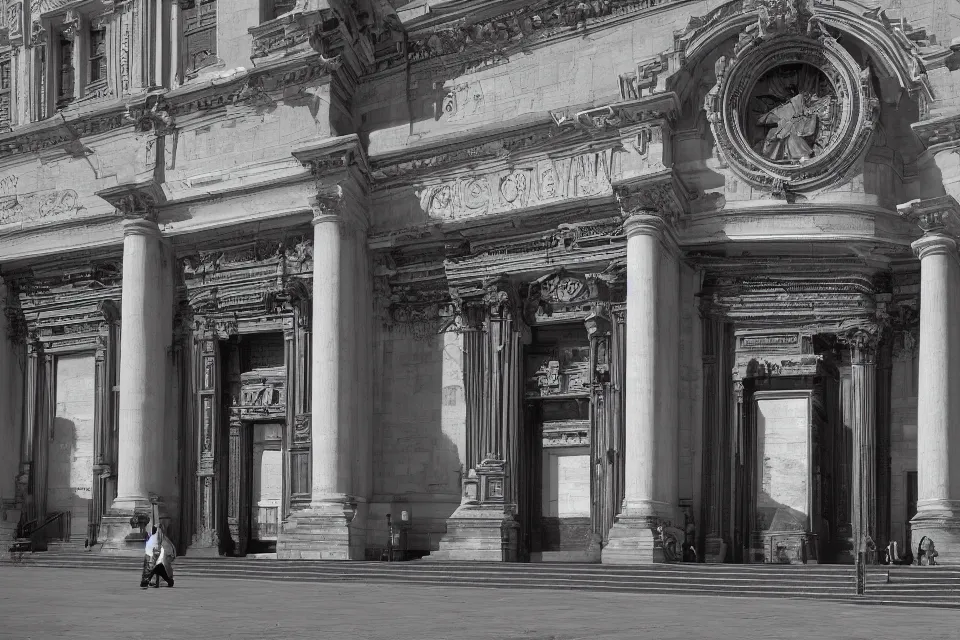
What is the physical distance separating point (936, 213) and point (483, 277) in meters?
8.00

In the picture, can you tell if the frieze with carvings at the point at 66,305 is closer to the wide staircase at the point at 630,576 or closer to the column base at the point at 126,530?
the column base at the point at 126,530

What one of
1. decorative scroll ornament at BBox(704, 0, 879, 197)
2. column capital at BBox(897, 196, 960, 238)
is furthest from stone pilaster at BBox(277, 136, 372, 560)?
column capital at BBox(897, 196, 960, 238)

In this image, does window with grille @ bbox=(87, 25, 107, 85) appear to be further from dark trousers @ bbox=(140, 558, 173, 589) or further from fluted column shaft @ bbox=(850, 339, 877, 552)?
fluted column shaft @ bbox=(850, 339, 877, 552)

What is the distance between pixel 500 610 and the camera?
51.8ft

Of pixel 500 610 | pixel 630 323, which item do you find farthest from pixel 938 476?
pixel 500 610

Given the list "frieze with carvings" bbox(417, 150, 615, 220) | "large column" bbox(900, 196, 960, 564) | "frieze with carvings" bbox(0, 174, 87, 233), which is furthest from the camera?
"frieze with carvings" bbox(0, 174, 87, 233)

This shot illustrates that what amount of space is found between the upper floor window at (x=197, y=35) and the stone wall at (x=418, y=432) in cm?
677

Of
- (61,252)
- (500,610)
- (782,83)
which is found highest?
(782,83)

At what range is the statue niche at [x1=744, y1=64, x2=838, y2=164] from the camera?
23.6 m

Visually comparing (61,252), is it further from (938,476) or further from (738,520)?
(938,476)

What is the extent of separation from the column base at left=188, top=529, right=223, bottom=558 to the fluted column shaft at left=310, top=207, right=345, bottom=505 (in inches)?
126

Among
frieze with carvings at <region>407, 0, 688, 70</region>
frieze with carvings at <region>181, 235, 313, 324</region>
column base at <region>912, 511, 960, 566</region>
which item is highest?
frieze with carvings at <region>407, 0, 688, 70</region>

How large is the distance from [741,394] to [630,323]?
240cm

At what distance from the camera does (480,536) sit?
81.5 ft
